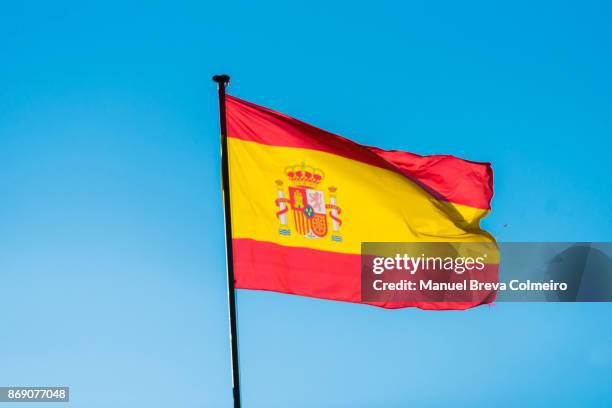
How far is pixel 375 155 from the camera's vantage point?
56.1 feet

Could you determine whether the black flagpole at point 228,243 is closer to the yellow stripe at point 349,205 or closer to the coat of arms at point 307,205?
the yellow stripe at point 349,205

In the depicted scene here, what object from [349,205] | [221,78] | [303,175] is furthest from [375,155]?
[221,78]

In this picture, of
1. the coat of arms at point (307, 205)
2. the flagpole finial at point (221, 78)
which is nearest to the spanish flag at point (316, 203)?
the coat of arms at point (307, 205)

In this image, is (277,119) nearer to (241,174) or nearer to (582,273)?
(241,174)

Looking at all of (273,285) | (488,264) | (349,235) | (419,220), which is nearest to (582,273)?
(488,264)

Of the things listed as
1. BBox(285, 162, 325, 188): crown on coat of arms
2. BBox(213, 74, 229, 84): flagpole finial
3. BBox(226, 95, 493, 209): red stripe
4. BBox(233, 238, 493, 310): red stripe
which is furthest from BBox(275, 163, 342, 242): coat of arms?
BBox(213, 74, 229, 84): flagpole finial

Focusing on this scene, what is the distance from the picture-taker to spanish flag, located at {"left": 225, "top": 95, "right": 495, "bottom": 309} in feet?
50.6

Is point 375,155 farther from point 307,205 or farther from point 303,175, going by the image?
point 307,205

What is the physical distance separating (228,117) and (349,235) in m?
3.51

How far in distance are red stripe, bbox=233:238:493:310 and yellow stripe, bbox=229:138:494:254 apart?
17 centimetres

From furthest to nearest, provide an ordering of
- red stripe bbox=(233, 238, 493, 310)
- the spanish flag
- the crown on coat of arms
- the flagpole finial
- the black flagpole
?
the crown on coat of arms, the spanish flag, red stripe bbox=(233, 238, 493, 310), the flagpole finial, the black flagpole

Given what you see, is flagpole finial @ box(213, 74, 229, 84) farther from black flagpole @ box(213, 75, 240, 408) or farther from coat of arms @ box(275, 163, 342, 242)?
coat of arms @ box(275, 163, 342, 242)

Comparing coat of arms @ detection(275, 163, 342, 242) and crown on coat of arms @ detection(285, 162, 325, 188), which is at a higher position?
crown on coat of arms @ detection(285, 162, 325, 188)

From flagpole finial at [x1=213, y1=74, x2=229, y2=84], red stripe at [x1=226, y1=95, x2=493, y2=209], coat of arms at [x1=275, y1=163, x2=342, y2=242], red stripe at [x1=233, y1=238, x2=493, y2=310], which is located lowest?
red stripe at [x1=233, y1=238, x2=493, y2=310]
